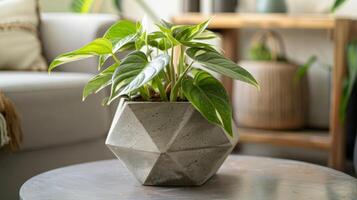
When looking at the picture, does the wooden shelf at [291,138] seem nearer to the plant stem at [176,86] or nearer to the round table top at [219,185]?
the round table top at [219,185]

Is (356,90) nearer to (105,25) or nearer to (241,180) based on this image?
(105,25)

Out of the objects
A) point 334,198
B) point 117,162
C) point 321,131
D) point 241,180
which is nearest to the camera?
point 334,198

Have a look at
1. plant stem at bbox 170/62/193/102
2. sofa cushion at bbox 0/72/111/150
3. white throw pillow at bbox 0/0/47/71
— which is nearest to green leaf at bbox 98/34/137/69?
plant stem at bbox 170/62/193/102

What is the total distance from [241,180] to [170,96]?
0.19 m

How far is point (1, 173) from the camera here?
71.4 inches

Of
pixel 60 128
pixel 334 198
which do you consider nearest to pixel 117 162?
pixel 334 198

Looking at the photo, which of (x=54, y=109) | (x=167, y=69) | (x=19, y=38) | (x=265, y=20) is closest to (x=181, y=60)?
(x=167, y=69)

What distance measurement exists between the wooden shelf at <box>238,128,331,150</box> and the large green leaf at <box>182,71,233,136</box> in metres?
1.58

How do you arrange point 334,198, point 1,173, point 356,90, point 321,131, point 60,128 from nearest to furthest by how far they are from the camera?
point 334,198 → point 1,173 → point 60,128 → point 356,90 → point 321,131

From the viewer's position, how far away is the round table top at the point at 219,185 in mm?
1084

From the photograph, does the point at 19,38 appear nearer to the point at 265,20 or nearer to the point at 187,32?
the point at 265,20

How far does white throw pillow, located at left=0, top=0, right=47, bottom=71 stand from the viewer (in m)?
2.25

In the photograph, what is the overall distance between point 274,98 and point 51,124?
1184 mm

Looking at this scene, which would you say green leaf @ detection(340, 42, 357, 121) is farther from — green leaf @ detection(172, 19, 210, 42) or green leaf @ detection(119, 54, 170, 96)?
green leaf @ detection(119, 54, 170, 96)
